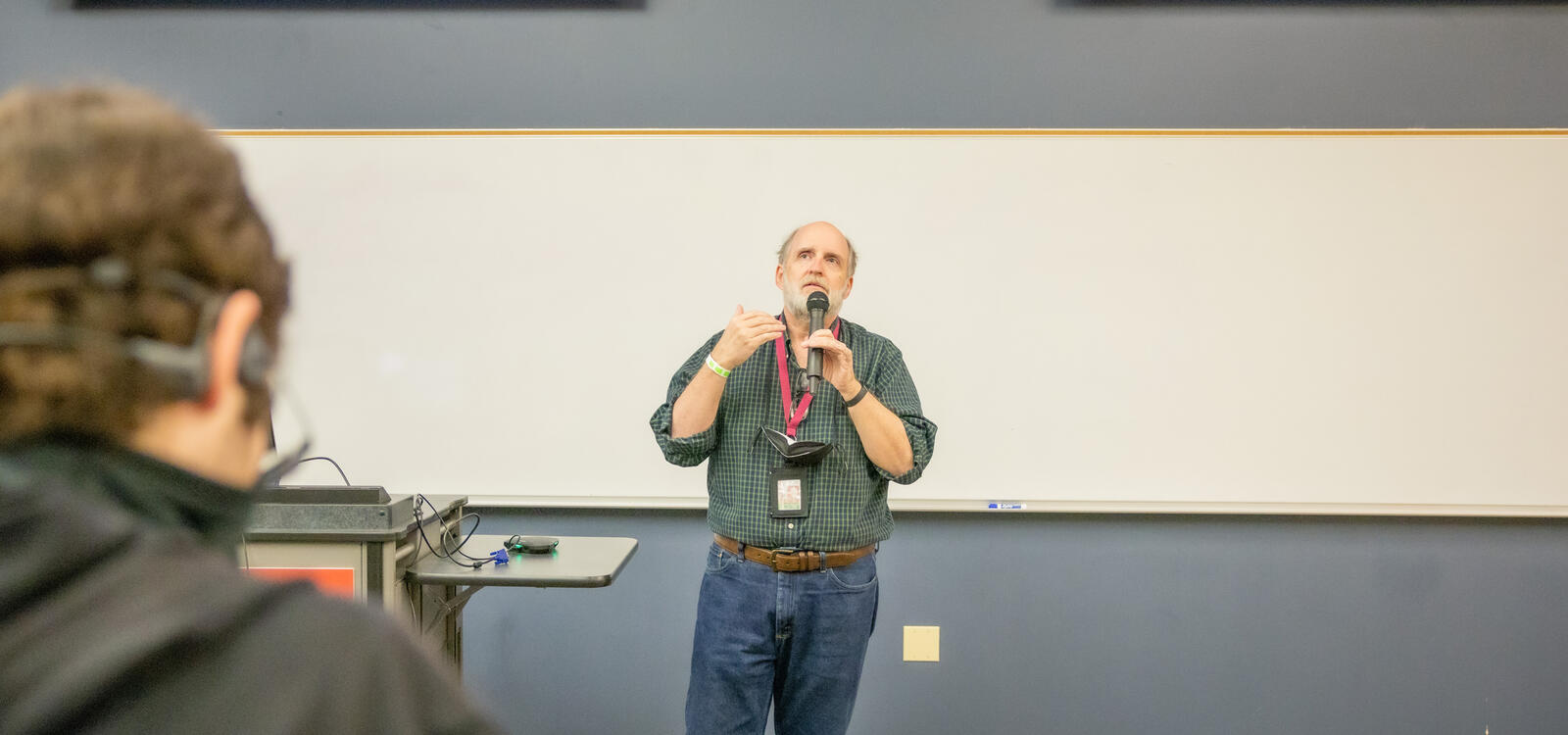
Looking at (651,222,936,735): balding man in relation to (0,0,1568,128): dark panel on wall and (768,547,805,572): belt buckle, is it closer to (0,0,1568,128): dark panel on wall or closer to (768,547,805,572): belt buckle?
(768,547,805,572): belt buckle

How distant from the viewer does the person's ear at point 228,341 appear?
43cm

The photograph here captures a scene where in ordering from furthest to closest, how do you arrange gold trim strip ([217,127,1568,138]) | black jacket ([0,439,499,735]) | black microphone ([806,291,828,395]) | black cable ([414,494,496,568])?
gold trim strip ([217,127,1568,138])
black cable ([414,494,496,568])
black microphone ([806,291,828,395])
black jacket ([0,439,499,735])

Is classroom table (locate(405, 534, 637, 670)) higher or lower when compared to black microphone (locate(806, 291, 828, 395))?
lower

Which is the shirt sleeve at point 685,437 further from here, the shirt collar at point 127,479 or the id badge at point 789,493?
the shirt collar at point 127,479

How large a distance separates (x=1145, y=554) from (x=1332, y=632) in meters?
0.65

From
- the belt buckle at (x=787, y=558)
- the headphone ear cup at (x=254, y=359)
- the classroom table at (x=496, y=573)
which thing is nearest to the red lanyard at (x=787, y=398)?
the belt buckle at (x=787, y=558)

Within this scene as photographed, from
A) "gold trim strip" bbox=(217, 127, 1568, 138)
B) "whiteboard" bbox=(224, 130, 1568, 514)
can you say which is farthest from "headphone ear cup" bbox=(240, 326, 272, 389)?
"gold trim strip" bbox=(217, 127, 1568, 138)

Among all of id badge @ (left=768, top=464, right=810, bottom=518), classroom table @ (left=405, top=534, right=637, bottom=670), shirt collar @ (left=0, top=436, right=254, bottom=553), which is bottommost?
classroom table @ (left=405, top=534, right=637, bottom=670)

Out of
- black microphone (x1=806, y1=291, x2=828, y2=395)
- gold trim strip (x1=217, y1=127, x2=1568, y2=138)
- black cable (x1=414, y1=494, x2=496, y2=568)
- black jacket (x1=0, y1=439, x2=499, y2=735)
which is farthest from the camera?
gold trim strip (x1=217, y1=127, x2=1568, y2=138)

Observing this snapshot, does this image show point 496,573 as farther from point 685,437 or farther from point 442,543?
point 685,437

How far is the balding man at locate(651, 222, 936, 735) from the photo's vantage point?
1670mm

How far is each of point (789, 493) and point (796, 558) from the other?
144mm

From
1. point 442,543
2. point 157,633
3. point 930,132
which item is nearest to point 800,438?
point 442,543

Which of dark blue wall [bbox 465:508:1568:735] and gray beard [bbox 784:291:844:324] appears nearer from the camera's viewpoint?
gray beard [bbox 784:291:844:324]
